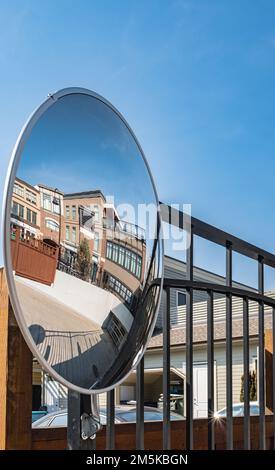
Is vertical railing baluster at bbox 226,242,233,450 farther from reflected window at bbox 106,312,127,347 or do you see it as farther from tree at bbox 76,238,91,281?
tree at bbox 76,238,91,281

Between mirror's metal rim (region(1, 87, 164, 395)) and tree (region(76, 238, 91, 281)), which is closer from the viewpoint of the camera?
mirror's metal rim (region(1, 87, 164, 395))

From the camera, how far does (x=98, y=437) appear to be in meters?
1.82

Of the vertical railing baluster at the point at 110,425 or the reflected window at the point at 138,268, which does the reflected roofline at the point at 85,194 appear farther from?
the vertical railing baluster at the point at 110,425

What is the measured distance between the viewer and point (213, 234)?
2.26 meters

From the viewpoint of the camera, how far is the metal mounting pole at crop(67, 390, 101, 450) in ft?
4.66

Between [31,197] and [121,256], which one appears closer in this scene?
[31,197]

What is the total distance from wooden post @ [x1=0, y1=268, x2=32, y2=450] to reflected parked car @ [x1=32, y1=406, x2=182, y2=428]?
0.30 ft

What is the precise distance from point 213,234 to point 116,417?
2.89 ft

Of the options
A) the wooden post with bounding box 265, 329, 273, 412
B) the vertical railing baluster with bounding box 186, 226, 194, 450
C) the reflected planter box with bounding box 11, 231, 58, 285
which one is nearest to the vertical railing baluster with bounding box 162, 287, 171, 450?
the vertical railing baluster with bounding box 186, 226, 194, 450

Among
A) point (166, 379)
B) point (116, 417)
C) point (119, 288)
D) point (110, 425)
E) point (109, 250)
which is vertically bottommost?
point (116, 417)

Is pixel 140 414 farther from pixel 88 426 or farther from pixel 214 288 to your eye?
pixel 214 288

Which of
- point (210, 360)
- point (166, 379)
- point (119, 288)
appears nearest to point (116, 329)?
point (119, 288)

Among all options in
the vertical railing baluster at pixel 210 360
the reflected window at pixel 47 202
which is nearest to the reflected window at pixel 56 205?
the reflected window at pixel 47 202
